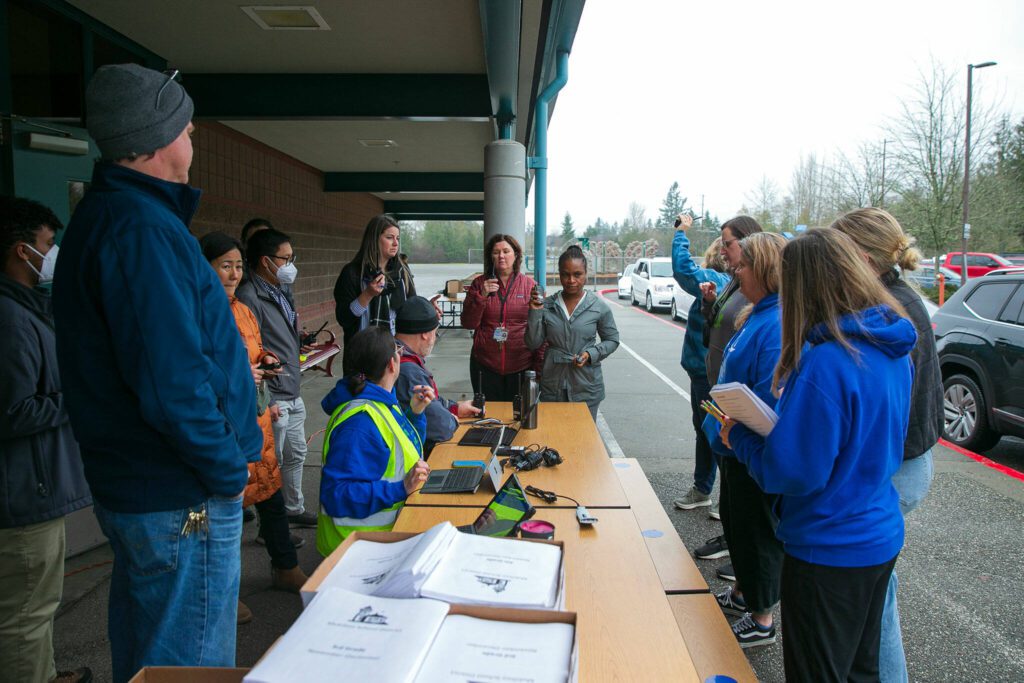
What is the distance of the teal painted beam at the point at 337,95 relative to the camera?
6078 mm

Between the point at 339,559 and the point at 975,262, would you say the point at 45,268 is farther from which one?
the point at 975,262

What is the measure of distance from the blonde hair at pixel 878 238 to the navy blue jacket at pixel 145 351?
2.17m

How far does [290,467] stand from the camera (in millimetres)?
3857

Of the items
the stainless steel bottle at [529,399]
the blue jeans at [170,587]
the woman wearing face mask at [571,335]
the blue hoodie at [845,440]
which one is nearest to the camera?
the blue jeans at [170,587]

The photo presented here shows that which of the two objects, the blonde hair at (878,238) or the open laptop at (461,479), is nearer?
the blonde hair at (878,238)

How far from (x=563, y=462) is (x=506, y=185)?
3543 millimetres

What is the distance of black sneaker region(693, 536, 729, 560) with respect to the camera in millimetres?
3703

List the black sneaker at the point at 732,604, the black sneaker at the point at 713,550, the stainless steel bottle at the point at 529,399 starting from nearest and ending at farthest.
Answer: the black sneaker at the point at 732,604 → the stainless steel bottle at the point at 529,399 → the black sneaker at the point at 713,550

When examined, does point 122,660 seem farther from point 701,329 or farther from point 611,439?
point 611,439

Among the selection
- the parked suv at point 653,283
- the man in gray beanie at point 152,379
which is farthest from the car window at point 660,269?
the man in gray beanie at point 152,379

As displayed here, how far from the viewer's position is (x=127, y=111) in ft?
5.07

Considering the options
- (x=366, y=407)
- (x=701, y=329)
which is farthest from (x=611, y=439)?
(x=366, y=407)

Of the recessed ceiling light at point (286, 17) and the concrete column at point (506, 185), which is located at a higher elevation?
the recessed ceiling light at point (286, 17)

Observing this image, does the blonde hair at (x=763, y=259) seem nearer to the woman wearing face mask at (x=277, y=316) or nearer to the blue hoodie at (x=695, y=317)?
the blue hoodie at (x=695, y=317)
